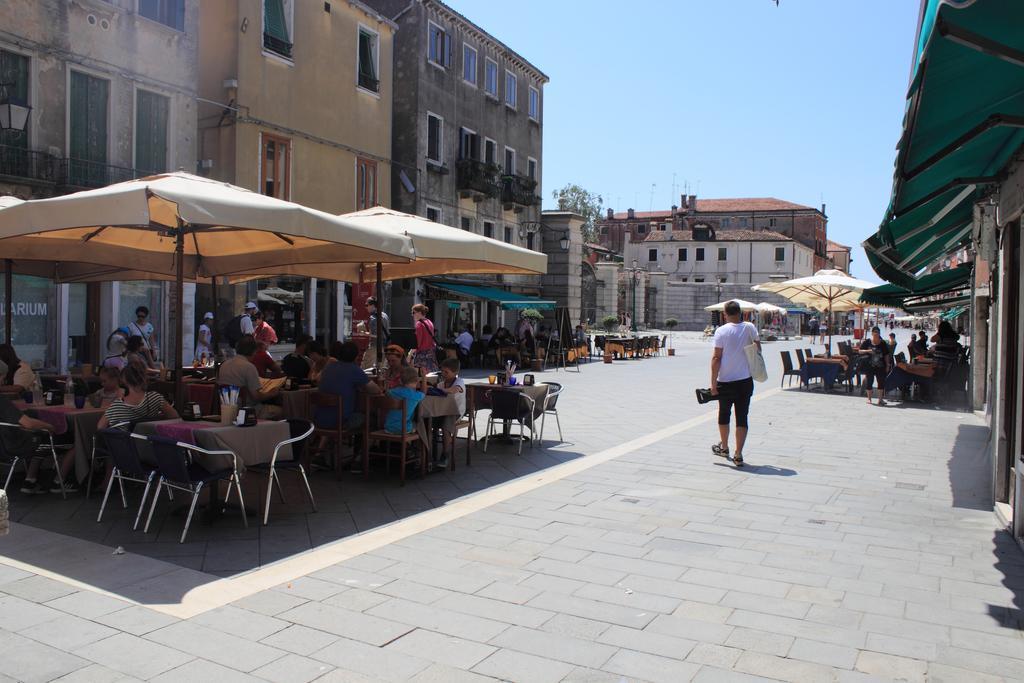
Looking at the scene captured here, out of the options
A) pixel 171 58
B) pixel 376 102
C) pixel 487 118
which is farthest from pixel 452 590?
pixel 487 118

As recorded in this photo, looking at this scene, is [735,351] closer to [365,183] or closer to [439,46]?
[365,183]

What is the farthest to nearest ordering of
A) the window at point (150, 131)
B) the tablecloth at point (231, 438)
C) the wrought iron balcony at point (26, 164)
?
the window at point (150, 131), the wrought iron balcony at point (26, 164), the tablecloth at point (231, 438)

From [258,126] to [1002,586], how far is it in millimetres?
17321

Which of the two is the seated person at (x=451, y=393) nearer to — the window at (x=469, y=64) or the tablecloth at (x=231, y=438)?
the tablecloth at (x=231, y=438)

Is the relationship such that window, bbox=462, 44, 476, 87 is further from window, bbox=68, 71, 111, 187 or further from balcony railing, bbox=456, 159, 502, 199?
window, bbox=68, 71, 111, 187

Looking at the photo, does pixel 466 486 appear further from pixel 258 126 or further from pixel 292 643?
pixel 258 126

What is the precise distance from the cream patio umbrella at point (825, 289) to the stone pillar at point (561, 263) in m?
Answer: 10.8

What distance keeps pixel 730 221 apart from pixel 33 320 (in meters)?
77.3

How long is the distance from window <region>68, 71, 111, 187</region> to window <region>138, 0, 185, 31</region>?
185 centimetres

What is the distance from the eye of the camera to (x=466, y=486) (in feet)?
24.8

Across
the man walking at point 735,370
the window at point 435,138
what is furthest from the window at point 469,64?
the man walking at point 735,370

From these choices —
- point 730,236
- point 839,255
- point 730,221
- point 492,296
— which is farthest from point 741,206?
point 492,296

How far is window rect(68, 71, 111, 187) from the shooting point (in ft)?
49.0

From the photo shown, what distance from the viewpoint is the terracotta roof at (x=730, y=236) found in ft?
248
